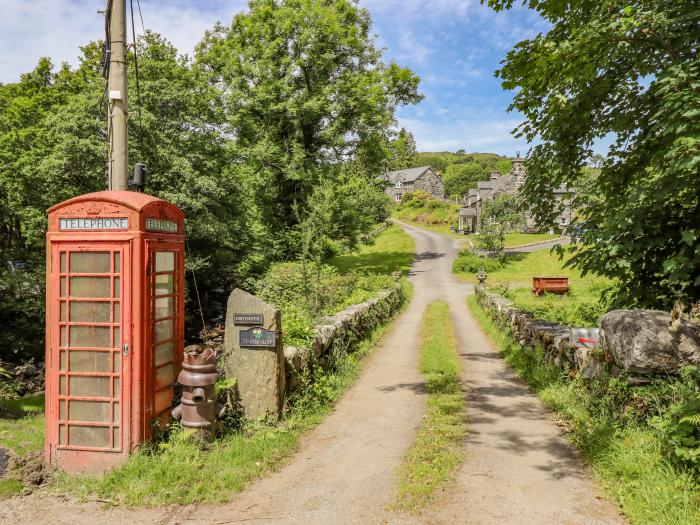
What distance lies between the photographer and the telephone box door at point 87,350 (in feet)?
17.8

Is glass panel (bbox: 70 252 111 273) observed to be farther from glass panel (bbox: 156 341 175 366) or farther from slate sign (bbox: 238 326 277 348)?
slate sign (bbox: 238 326 277 348)

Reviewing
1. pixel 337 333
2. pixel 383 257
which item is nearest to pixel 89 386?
pixel 337 333

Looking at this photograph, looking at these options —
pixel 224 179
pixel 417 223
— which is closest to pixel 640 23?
pixel 224 179

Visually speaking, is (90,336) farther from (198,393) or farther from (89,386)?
(198,393)

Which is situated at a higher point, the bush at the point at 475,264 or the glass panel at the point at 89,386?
the bush at the point at 475,264

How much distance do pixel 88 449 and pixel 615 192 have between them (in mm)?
8793

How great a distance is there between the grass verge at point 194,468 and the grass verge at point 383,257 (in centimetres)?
2362

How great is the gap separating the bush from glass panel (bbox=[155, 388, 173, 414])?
1237 inches

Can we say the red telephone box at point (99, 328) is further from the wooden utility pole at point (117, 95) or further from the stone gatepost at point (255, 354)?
the wooden utility pole at point (117, 95)

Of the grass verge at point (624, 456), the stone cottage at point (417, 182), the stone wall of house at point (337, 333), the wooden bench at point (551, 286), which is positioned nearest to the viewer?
the grass verge at point (624, 456)

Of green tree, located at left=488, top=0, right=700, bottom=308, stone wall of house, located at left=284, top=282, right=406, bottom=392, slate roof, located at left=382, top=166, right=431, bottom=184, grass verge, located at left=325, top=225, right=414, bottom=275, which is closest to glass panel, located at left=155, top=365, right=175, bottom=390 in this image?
stone wall of house, located at left=284, top=282, right=406, bottom=392

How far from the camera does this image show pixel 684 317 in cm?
552

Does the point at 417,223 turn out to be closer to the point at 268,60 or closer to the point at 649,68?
the point at 268,60

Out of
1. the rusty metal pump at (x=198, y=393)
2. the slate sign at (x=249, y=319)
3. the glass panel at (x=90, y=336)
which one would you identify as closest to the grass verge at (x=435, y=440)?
the rusty metal pump at (x=198, y=393)
